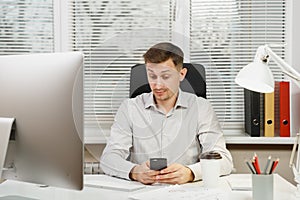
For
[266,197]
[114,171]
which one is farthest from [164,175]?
[266,197]

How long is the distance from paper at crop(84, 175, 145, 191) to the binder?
113 centimetres

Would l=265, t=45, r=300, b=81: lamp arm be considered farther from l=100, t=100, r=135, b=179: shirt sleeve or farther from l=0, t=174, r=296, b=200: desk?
l=100, t=100, r=135, b=179: shirt sleeve

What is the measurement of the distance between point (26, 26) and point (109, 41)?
130cm

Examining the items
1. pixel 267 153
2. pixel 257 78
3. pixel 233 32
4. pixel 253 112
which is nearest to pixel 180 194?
pixel 257 78

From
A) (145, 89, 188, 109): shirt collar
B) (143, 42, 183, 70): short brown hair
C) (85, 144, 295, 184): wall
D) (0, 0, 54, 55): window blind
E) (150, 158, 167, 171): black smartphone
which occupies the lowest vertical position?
(85, 144, 295, 184): wall

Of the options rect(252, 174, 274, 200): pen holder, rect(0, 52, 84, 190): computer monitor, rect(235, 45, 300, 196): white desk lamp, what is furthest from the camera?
rect(235, 45, 300, 196): white desk lamp

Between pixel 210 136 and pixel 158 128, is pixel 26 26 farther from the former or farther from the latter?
pixel 158 128

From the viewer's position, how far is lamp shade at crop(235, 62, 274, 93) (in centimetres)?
168

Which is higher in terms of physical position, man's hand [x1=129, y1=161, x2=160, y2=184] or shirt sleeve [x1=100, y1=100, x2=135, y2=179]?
shirt sleeve [x1=100, y1=100, x2=135, y2=179]

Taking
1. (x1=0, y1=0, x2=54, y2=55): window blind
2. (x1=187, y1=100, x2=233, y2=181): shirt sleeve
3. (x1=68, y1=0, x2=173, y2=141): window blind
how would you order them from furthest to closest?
(x1=0, y1=0, x2=54, y2=55): window blind, (x1=187, y1=100, x2=233, y2=181): shirt sleeve, (x1=68, y1=0, x2=173, y2=141): window blind

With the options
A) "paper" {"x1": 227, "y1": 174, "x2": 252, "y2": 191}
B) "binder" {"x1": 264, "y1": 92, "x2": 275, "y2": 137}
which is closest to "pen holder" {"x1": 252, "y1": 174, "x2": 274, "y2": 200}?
"paper" {"x1": 227, "y1": 174, "x2": 252, "y2": 191}

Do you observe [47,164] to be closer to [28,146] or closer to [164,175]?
[28,146]

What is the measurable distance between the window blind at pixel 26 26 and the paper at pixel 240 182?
1522mm

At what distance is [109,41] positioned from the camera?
6.26ft
